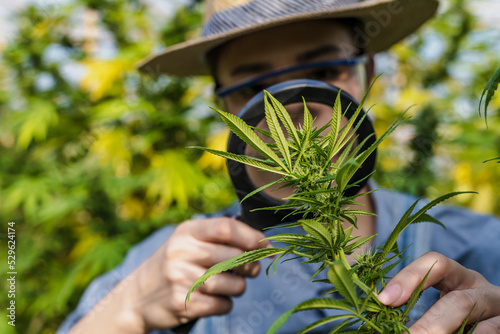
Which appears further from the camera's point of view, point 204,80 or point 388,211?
point 204,80

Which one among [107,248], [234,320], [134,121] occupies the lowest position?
[107,248]

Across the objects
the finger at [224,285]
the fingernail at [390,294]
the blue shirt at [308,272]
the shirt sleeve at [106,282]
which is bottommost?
the shirt sleeve at [106,282]

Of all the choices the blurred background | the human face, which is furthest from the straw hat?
the blurred background

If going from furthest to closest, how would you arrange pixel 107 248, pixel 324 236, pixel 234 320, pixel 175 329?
pixel 107 248
pixel 234 320
pixel 175 329
pixel 324 236

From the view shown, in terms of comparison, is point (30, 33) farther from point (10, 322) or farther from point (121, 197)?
point (10, 322)

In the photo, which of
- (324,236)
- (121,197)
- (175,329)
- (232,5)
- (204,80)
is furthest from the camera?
(204,80)

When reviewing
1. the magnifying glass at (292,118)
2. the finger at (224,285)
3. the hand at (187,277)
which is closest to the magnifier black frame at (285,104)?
the magnifying glass at (292,118)

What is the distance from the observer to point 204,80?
1.89 m

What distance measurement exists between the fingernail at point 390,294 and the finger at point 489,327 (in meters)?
0.11

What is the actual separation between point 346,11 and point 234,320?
0.89 m

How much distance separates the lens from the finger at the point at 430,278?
1.02ft

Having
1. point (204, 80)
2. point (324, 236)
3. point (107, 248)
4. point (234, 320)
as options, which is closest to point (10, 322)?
point (107, 248)

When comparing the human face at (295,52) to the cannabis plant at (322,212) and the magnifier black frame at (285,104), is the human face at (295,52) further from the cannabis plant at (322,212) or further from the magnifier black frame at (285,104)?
the cannabis plant at (322,212)

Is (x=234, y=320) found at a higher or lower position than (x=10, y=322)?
higher
